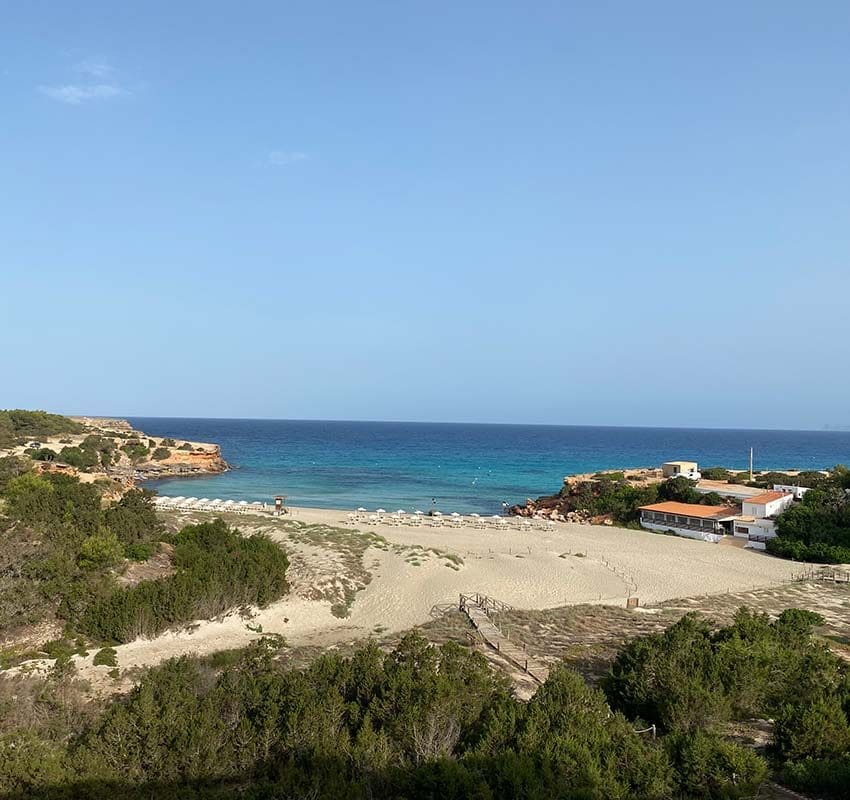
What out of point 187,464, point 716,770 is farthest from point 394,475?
point 716,770

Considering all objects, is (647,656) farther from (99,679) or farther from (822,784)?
(99,679)

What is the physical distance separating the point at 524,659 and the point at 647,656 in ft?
12.2

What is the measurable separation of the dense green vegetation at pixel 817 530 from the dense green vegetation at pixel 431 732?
2282cm

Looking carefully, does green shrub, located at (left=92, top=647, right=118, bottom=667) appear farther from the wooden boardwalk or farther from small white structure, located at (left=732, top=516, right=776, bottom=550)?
A: small white structure, located at (left=732, top=516, right=776, bottom=550)

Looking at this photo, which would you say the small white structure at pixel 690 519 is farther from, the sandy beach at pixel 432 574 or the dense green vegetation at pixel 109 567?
the dense green vegetation at pixel 109 567

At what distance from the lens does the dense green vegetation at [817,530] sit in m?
32.8

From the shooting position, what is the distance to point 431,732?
1016 cm

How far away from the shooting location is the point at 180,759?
9.53 meters

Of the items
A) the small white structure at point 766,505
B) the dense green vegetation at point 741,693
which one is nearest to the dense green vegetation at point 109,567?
the dense green vegetation at point 741,693

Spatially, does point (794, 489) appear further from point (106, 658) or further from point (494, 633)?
point (106, 658)

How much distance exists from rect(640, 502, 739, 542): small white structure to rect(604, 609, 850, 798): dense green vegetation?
25.0 metres

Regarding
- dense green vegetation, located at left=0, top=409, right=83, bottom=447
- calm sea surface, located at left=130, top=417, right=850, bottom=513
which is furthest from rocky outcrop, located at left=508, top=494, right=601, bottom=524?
dense green vegetation, located at left=0, top=409, right=83, bottom=447

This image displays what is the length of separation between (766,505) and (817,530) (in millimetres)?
4418

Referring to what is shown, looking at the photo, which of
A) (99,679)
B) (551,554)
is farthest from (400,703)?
(551,554)
